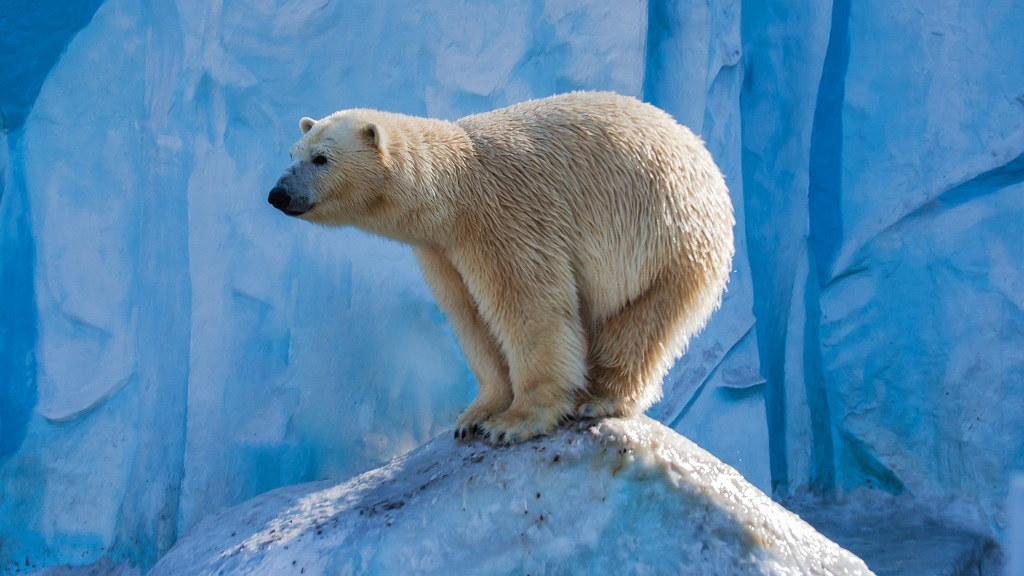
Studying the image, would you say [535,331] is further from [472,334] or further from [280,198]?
[280,198]

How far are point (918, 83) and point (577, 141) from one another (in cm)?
302

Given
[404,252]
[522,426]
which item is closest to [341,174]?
[522,426]

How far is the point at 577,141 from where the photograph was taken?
264cm

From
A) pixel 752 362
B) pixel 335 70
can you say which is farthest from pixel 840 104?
pixel 335 70

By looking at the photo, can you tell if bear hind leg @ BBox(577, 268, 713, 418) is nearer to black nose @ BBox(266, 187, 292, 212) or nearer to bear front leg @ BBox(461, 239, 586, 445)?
bear front leg @ BBox(461, 239, 586, 445)

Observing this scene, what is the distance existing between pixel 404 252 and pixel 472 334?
119cm

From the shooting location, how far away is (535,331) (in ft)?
8.20

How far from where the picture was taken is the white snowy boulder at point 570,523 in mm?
2195

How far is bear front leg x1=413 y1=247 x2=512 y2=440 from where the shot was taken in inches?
109

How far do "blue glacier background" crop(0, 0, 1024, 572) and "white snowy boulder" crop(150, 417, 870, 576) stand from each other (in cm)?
117

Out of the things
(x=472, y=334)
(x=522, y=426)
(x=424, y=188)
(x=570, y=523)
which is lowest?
(x=570, y=523)

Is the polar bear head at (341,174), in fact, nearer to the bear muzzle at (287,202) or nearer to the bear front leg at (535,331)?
the bear muzzle at (287,202)

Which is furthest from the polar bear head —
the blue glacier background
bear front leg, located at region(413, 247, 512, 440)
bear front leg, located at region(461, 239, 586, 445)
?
the blue glacier background

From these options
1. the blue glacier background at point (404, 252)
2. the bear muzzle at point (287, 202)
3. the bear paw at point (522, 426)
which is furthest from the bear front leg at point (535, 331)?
the blue glacier background at point (404, 252)
